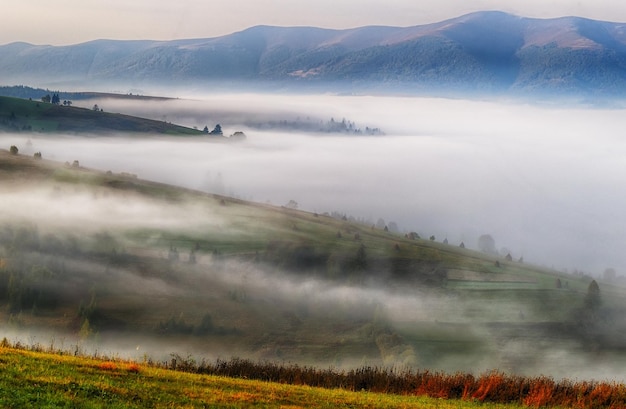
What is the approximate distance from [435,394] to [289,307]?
131 m

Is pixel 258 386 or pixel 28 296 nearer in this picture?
pixel 258 386

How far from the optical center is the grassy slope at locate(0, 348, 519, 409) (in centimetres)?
2842

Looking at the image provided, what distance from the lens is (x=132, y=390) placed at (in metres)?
31.4

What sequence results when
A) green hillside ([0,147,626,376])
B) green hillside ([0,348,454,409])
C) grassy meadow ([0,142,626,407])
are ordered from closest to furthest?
green hillside ([0,348,454,409]) < grassy meadow ([0,142,626,407]) < green hillside ([0,147,626,376])

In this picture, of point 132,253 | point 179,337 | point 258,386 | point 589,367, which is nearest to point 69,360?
point 258,386

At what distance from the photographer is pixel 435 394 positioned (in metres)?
46.7

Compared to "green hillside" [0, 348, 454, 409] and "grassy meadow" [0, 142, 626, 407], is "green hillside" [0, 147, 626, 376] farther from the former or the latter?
"green hillside" [0, 348, 454, 409]

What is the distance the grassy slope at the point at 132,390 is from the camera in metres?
28.4

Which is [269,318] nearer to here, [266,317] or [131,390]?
[266,317]

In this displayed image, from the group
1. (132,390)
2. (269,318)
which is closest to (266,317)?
(269,318)

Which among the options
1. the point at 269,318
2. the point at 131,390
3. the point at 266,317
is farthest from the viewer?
the point at 266,317

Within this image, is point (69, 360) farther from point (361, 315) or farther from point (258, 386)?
point (361, 315)

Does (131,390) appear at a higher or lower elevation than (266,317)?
higher

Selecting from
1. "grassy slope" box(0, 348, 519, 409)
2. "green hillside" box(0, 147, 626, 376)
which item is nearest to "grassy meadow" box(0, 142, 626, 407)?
"green hillside" box(0, 147, 626, 376)
